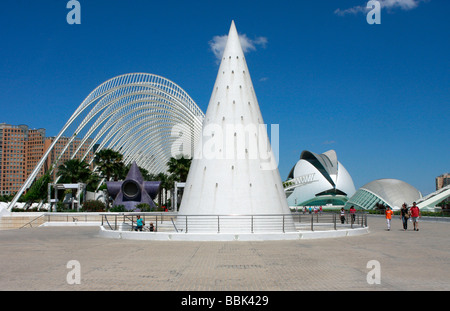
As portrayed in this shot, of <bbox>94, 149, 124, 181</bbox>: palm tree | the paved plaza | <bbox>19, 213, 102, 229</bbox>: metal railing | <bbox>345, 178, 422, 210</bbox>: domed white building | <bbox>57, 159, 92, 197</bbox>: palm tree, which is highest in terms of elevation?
<bbox>94, 149, 124, 181</bbox>: palm tree

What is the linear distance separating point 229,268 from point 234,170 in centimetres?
1035

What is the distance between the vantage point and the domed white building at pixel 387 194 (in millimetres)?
59812

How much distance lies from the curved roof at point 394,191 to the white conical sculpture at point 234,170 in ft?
144

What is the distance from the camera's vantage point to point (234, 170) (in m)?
20.1

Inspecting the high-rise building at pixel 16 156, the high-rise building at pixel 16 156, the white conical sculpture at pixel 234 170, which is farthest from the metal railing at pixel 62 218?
the high-rise building at pixel 16 156

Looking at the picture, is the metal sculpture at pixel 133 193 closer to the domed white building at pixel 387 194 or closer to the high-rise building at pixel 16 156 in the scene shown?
the domed white building at pixel 387 194

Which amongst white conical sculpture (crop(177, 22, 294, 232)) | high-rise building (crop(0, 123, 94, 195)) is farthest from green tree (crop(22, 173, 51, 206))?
Result: high-rise building (crop(0, 123, 94, 195))

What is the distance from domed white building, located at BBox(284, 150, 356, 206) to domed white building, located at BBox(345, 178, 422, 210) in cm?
3532

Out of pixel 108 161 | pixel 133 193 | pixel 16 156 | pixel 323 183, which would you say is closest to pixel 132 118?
pixel 108 161

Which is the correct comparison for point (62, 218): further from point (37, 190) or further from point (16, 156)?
point (16, 156)

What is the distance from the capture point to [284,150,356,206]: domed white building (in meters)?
102

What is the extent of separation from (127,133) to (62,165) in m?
16.1

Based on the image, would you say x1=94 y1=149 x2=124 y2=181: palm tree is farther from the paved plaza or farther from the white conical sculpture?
the paved plaza
